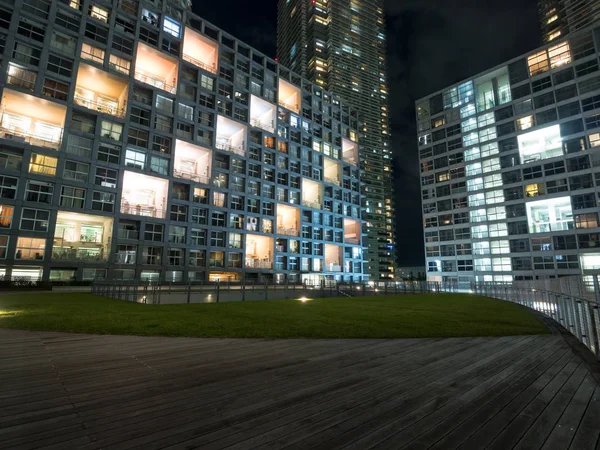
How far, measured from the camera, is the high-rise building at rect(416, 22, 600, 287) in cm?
4944

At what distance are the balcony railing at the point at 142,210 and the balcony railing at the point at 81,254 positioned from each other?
500 cm

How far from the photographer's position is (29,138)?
3275cm

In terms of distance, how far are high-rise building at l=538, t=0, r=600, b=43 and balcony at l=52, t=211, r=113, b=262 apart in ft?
419

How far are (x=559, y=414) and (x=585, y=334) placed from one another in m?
4.92

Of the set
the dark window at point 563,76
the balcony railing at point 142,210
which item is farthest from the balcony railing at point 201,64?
the dark window at point 563,76

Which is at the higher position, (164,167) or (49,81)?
(49,81)

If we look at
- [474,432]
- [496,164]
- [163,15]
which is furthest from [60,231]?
[496,164]

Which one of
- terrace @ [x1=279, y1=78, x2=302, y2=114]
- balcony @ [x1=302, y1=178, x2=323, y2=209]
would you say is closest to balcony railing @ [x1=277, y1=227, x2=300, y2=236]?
balcony @ [x1=302, y1=178, x2=323, y2=209]

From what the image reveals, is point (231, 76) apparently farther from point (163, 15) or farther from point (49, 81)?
point (49, 81)

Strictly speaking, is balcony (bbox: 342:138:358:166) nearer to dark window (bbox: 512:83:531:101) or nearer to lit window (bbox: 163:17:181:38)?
dark window (bbox: 512:83:531:101)

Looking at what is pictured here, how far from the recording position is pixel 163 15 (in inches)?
1736

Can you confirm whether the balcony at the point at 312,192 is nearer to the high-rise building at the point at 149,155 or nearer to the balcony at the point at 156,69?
the high-rise building at the point at 149,155

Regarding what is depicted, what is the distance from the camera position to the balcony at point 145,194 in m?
39.2

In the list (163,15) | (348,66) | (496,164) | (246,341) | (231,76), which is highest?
(348,66)
